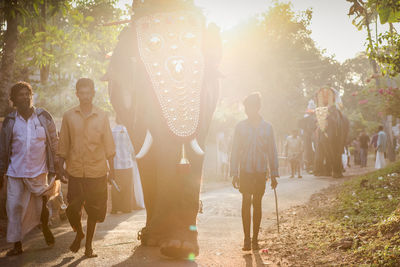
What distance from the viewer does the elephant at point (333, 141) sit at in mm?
16688

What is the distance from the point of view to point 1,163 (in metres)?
5.83

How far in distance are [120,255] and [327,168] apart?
13.2m

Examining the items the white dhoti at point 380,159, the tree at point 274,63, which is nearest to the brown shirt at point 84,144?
the white dhoti at point 380,159

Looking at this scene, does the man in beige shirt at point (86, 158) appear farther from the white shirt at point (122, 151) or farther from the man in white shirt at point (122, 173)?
the white shirt at point (122, 151)

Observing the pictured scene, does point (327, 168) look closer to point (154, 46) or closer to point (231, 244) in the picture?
point (231, 244)

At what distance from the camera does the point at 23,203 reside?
5.83m

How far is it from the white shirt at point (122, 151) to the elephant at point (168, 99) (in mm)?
4611

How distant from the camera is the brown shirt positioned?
17.6 ft

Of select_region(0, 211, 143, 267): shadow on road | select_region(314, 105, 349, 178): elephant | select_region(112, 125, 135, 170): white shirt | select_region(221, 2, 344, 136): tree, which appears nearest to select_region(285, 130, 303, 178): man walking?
select_region(314, 105, 349, 178): elephant

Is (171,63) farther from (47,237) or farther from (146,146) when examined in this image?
(47,237)

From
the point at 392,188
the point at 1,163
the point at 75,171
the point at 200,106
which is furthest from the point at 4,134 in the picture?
the point at 392,188

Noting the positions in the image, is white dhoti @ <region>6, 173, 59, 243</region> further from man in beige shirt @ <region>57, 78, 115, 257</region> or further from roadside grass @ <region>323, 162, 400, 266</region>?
roadside grass @ <region>323, 162, 400, 266</region>

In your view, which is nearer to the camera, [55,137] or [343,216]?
[55,137]

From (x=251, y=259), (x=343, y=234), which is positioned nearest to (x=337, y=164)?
(x=343, y=234)
